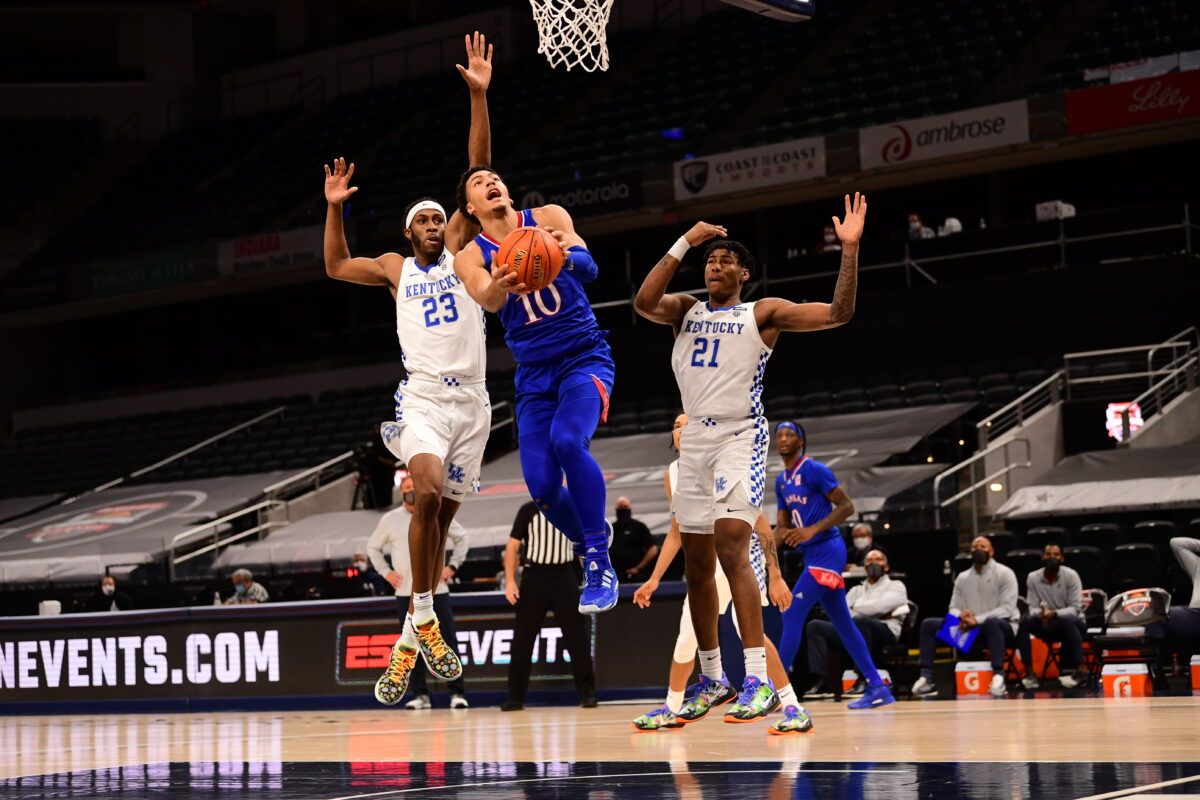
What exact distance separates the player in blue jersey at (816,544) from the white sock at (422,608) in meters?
3.72

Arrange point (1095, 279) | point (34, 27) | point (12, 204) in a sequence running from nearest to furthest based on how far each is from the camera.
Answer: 1. point (1095, 279)
2. point (12, 204)
3. point (34, 27)

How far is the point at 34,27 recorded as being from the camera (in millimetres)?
37188

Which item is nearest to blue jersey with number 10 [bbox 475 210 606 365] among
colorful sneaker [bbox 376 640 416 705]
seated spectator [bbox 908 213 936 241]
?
colorful sneaker [bbox 376 640 416 705]

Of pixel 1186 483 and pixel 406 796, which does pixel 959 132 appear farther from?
pixel 406 796

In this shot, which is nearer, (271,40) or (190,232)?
(190,232)

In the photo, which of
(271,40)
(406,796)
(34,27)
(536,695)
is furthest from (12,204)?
(406,796)

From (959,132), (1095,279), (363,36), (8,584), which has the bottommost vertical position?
(8,584)

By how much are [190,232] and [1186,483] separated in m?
21.4

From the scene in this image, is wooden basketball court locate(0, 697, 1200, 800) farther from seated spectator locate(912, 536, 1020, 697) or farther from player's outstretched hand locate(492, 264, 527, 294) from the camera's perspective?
player's outstretched hand locate(492, 264, 527, 294)

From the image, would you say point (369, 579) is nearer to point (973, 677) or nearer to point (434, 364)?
point (973, 677)

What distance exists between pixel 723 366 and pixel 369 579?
996cm

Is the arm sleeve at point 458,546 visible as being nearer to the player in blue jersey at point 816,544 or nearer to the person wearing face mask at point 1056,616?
the player in blue jersey at point 816,544

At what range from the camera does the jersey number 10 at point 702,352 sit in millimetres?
8250

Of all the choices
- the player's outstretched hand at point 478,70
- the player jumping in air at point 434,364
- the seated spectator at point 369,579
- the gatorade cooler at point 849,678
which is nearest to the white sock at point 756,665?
the player jumping in air at point 434,364
